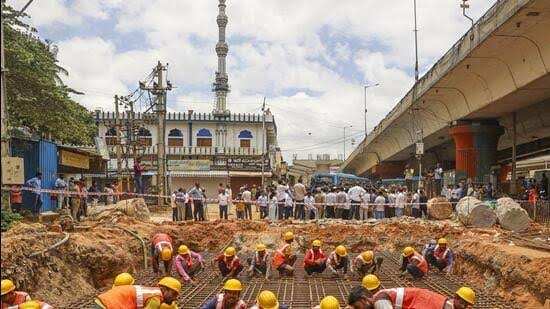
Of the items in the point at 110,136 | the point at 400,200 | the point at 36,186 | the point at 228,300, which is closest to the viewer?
the point at 228,300

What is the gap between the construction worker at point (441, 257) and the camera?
1364cm

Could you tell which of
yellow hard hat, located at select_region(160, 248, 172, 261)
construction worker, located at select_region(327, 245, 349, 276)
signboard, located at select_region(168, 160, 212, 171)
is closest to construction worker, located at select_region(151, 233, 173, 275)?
yellow hard hat, located at select_region(160, 248, 172, 261)

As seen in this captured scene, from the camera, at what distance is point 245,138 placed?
185ft

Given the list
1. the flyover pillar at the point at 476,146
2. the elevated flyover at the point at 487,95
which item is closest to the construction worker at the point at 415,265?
the elevated flyover at the point at 487,95

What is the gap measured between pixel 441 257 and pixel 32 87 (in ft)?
44.1

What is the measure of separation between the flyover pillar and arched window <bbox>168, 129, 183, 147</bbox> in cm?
3252

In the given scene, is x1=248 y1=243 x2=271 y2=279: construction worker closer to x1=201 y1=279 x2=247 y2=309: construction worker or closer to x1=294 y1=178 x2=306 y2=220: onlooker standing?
x1=201 y1=279 x2=247 y2=309: construction worker

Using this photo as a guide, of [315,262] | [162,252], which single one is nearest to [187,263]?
[162,252]

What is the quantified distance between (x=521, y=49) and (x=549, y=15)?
315 centimetres

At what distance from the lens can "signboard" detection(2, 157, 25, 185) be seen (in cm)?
816

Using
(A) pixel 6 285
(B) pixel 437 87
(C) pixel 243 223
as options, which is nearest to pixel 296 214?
(C) pixel 243 223

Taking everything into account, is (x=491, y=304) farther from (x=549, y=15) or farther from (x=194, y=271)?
(x=549, y=15)

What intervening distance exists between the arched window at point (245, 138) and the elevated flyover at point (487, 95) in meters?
17.4

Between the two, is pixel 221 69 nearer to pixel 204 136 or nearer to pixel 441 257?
pixel 204 136
